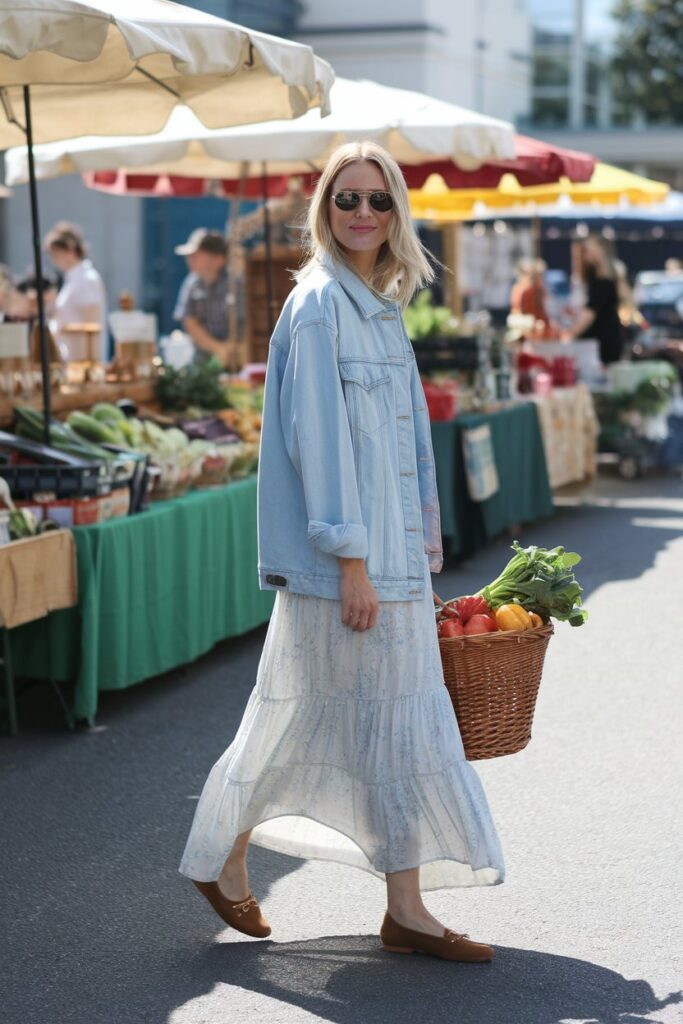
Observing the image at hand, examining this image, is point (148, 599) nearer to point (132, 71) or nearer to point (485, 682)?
point (132, 71)

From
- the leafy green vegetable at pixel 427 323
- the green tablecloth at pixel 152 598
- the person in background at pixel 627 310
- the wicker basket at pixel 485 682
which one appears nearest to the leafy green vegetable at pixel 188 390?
the green tablecloth at pixel 152 598

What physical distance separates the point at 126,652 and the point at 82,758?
71cm

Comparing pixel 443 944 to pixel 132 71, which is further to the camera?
pixel 132 71

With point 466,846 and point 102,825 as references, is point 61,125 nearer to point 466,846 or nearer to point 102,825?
point 102,825

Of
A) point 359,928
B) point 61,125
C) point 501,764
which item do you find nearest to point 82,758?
point 501,764

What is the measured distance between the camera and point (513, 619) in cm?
431

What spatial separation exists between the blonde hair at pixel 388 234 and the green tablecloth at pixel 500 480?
6107mm

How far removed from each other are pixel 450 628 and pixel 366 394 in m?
0.72

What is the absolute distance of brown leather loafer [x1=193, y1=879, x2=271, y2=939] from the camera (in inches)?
165

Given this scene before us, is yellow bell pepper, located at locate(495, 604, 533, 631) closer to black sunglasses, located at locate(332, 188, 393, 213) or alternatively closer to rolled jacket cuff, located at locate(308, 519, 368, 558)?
rolled jacket cuff, located at locate(308, 519, 368, 558)

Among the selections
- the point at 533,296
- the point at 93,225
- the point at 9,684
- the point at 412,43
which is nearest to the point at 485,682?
the point at 9,684

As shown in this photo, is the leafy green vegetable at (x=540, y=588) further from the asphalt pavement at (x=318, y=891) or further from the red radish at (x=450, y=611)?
the asphalt pavement at (x=318, y=891)

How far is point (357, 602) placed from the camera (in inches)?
154

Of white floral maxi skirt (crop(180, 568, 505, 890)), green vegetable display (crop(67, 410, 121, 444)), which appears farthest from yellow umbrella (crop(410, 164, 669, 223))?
white floral maxi skirt (crop(180, 568, 505, 890))
